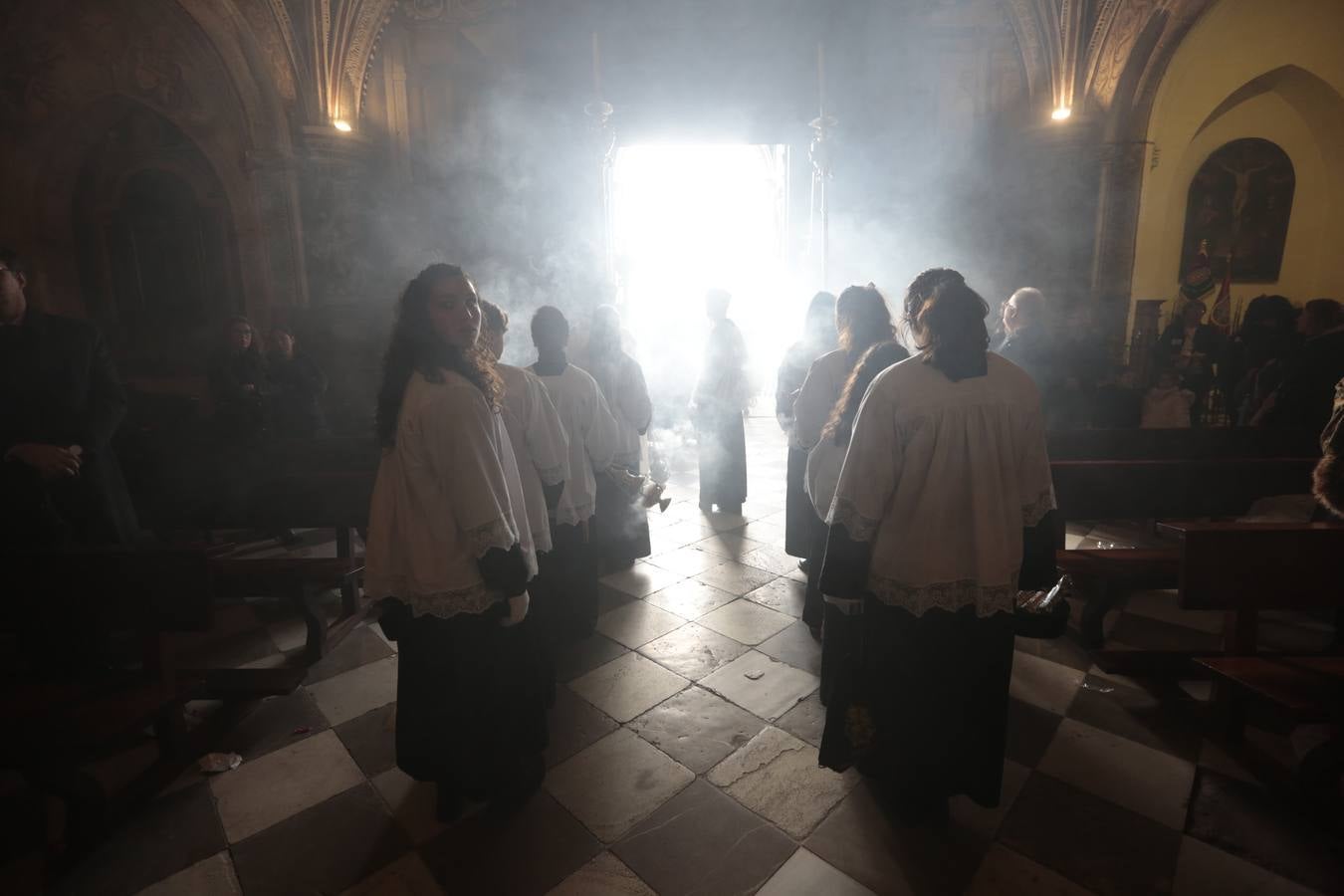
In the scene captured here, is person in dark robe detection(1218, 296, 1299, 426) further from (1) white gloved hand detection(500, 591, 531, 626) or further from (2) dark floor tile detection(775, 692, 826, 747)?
(1) white gloved hand detection(500, 591, 531, 626)

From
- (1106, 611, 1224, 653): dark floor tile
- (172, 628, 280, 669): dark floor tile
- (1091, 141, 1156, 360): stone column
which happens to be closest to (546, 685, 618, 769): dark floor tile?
(172, 628, 280, 669): dark floor tile

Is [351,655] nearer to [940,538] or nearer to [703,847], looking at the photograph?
[703,847]

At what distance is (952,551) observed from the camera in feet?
6.18

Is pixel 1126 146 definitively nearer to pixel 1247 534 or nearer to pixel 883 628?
pixel 1247 534

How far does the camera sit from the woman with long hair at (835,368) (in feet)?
9.29

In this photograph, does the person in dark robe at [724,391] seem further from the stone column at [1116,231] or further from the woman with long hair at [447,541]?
the stone column at [1116,231]

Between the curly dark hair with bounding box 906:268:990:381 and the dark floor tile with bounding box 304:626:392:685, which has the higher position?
the curly dark hair with bounding box 906:268:990:381

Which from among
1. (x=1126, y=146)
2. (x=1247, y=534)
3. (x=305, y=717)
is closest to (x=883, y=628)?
(x=1247, y=534)

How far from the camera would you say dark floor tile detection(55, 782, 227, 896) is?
2.02 m

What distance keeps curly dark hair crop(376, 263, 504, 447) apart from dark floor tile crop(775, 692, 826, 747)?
1.87 meters

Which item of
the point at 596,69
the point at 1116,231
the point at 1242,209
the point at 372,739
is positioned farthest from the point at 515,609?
the point at 1242,209

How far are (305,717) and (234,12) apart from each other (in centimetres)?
752

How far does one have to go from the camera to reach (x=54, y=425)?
A: 292 centimetres

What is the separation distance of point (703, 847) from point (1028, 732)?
1.49 m
